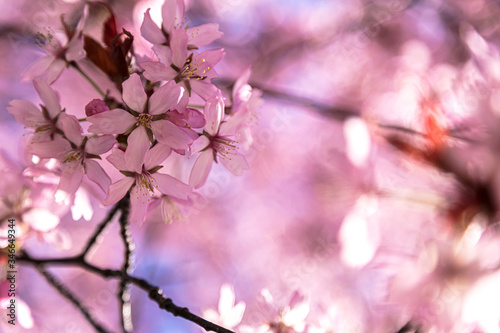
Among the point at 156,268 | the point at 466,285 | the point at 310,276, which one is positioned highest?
the point at 466,285

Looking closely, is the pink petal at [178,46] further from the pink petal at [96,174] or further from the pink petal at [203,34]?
the pink petal at [96,174]

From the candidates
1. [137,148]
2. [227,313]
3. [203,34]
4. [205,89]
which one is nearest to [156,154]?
[137,148]

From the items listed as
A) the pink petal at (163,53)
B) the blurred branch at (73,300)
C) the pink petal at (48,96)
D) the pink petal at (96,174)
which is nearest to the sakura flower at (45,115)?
the pink petal at (48,96)

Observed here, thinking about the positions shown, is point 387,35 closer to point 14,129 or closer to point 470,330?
point 470,330

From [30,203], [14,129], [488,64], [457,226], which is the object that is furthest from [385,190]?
[14,129]

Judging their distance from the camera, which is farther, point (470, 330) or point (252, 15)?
point (252, 15)

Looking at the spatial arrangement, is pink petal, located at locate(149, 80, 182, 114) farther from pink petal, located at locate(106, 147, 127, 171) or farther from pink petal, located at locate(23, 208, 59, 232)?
pink petal, located at locate(23, 208, 59, 232)

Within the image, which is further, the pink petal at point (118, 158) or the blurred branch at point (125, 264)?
the blurred branch at point (125, 264)
